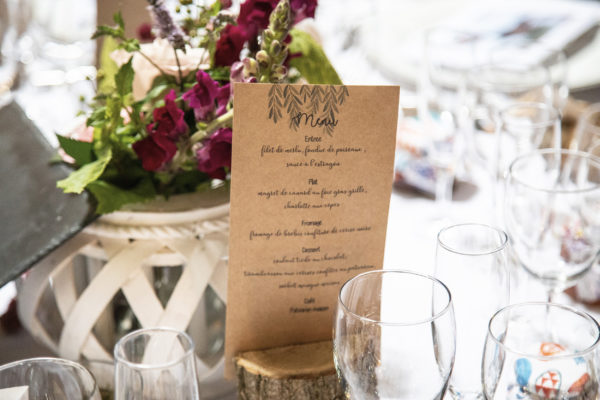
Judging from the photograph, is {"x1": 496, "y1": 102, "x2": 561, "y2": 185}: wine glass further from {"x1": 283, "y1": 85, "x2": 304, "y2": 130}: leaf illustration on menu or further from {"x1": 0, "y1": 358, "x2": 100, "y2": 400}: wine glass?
{"x1": 0, "y1": 358, "x2": 100, "y2": 400}: wine glass

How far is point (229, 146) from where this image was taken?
24.1 inches

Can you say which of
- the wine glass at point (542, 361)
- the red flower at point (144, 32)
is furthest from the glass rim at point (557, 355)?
the red flower at point (144, 32)

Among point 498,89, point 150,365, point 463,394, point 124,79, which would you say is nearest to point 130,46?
point 124,79

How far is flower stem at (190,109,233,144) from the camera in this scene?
599 mm

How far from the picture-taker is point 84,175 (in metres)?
0.64

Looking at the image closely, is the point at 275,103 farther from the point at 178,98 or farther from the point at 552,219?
the point at 552,219

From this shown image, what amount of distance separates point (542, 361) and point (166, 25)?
0.42m

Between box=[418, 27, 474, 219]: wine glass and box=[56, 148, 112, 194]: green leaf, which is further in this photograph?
box=[418, 27, 474, 219]: wine glass

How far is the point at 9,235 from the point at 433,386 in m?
0.40

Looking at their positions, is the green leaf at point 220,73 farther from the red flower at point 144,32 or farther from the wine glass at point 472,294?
the wine glass at point 472,294

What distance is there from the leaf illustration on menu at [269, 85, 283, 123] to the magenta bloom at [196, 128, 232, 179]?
64 millimetres

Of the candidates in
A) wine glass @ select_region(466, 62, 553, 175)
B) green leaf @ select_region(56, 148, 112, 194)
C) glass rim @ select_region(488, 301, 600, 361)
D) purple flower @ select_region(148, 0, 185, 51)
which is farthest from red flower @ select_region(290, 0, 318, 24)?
wine glass @ select_region(466, 62, 553, 175)

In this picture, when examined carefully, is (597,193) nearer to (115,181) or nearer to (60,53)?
(115,181)

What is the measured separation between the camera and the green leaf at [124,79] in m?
0.64
